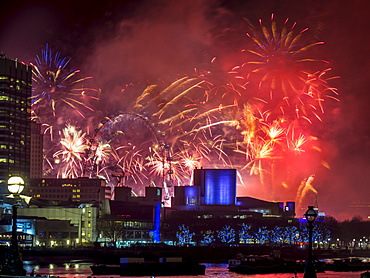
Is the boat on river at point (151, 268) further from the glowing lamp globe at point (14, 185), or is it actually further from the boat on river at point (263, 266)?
the glowing lamp globe at point (14, 185)

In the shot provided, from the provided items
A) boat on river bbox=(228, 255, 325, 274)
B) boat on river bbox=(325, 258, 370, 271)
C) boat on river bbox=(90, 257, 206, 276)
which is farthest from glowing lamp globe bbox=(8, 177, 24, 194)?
boat on river bbox=(325, 258, 370, 271)

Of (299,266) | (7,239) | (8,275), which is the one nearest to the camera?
(8,275)

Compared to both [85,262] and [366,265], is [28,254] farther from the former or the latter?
[366,265]

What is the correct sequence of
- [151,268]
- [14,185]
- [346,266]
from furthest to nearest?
[346,266], [151,268], [14,185]

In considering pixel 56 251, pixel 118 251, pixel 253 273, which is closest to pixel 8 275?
pixel 253 273

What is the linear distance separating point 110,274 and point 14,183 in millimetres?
99943

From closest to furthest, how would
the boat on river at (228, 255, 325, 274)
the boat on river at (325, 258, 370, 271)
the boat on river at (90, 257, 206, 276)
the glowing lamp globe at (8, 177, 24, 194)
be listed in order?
the glowing lamp globe at (8, 177, 24, 194)
the boat on river at (90, 257, 206, 276)
the boat on river at (228, 255, 325, 274)
the boat on river at (325, 258, 370, 271)

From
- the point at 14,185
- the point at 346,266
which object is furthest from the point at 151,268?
the point at 14,185

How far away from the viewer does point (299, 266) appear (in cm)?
16225

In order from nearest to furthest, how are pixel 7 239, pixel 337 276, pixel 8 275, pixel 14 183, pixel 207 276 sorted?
pixel 14 183 < pixel 8 275 < pixel 207 276 < pixel 337 276 < pixel 7 239

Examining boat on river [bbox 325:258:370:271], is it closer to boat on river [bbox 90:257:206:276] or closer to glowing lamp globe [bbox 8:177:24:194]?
boat on river [bbox 90:257:206:276]

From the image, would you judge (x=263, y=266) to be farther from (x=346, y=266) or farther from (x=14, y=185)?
(x=14, y=185)

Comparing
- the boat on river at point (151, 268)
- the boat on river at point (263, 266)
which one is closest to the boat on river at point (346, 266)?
the boat on river at point (263, 266)

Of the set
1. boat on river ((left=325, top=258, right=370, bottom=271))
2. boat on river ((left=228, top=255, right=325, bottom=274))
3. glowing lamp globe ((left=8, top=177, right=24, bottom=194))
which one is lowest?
boat on river ((left=325, top=258, right=370, bottom=271))
